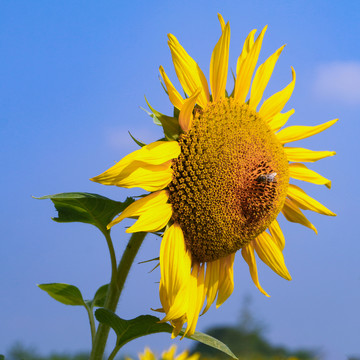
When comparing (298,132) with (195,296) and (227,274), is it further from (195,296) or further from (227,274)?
(195,296)

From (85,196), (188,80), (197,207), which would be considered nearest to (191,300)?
(197,207)

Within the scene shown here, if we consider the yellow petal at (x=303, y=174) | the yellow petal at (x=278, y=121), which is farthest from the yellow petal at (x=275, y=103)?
the yellow petal at (x=303, y=174)

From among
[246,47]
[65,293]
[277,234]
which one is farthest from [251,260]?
[246,47]

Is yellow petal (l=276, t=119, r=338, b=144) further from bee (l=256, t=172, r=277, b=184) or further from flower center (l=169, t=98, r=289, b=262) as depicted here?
bee (l=256, t=172, r=277, b=184)

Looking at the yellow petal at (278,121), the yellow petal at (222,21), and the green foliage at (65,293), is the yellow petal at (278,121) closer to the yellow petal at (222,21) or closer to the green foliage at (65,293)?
the yellow petal at (222,21)

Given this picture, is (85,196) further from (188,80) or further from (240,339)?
(240,339)

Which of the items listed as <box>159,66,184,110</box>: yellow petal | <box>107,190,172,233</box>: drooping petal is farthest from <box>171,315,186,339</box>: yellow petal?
<box>159,66,184,110</box>: yellow petal

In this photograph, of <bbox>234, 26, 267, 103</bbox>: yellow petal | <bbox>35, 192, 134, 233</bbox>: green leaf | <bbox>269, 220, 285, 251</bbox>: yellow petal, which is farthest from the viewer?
<bbox>269, 220, 285, 251</bbox>: yellow petal
